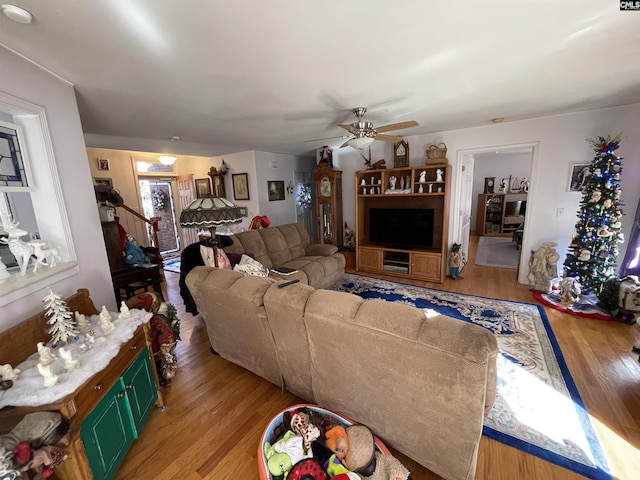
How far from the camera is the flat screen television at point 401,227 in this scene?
4238mm

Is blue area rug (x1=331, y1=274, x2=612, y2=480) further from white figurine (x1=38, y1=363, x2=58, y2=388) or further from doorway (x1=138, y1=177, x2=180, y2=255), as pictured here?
doorway (x1=138, y1=177, x2=180, y2=255)

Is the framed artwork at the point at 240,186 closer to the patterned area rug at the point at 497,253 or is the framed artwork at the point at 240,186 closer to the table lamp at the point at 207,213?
the table lamp at the point at 207,213

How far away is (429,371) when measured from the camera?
3.70 feet

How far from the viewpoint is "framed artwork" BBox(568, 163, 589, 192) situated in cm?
328

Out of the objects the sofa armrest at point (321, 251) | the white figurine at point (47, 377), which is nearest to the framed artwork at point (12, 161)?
the white figurine at point (47, 377)

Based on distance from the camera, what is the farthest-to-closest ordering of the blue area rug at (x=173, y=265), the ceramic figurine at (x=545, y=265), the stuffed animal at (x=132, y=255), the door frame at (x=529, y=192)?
1. the blue area rug at (x=173, y=265)
2. the door frame at (x=529, y=192)
3. the ceramic figurine at (x=545, y=265)
4. the stuffed animal at (x=132, y=255)

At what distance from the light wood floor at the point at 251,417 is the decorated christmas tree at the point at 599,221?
2.07 feet

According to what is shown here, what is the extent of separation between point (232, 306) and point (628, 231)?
4800 mm

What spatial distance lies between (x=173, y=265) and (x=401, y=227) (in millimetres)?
4873

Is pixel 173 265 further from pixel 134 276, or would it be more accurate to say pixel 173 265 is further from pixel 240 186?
pixel 134 276

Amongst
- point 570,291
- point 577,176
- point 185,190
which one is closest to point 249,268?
point 570,291

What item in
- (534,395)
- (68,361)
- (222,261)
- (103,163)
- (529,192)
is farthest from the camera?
(103,163)

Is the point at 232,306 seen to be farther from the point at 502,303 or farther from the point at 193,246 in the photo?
the point at 502,303

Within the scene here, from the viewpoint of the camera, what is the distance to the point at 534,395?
1857 mm
